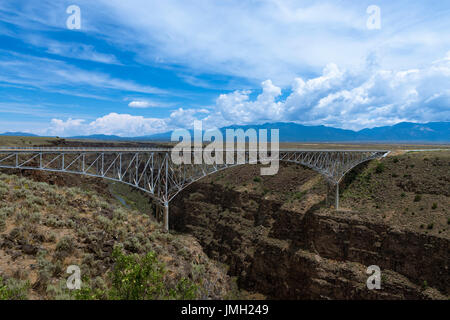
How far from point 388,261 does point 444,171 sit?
54.6 ft

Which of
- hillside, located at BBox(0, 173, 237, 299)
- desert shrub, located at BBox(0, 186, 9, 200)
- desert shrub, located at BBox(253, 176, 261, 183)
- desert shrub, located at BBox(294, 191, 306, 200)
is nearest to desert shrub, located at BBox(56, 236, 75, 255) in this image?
hillside, located at BBox(0, 173, 237, 299)

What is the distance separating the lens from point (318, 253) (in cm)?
3469

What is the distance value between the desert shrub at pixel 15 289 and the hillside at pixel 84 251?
3 cm

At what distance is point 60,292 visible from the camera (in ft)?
31.8

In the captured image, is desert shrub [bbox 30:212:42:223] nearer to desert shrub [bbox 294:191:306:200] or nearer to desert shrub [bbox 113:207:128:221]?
desert shrub [bbox 113:207:128:221]

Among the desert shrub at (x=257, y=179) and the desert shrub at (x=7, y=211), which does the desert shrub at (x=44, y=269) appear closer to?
the desert shrub at (x=7, y=211)

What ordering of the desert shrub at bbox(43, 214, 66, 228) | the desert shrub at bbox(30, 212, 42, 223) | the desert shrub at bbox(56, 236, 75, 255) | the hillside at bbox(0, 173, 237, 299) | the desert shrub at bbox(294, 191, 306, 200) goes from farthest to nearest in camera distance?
the desert shrub at bbox(294, 191, 306, 200) < the desert shrub at bbox(43, 214, 66, 228) < the desert shrub at bbox(30, 212, 42, 223) < the desert shrub at bbox(56, 236, 75, 255) < the hillside at bbox(0, 173, 237, 299)

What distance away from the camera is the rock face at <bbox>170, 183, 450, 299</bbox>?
2866cm

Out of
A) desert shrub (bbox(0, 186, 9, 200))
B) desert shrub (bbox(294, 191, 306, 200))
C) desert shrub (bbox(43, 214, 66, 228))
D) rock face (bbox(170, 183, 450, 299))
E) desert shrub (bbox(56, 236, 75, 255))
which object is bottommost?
rock face (bbox(170, 183, 450, 299))

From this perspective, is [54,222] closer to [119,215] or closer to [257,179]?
[119,215]

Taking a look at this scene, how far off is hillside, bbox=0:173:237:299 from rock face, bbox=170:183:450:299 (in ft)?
59.3

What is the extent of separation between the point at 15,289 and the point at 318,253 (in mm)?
32164

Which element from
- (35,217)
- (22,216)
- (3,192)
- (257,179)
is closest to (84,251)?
(35,217)
